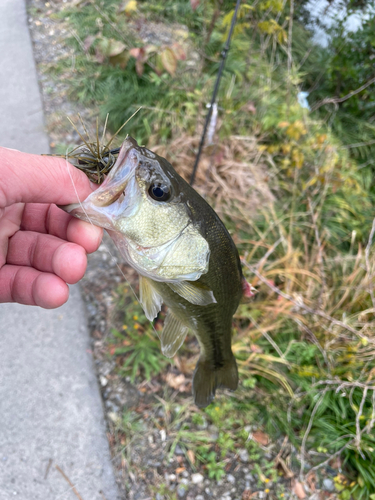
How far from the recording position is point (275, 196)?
3377 millimetres

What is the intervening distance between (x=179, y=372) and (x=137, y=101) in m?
2.83

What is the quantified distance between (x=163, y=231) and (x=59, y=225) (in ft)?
2.07

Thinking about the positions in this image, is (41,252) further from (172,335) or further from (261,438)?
(261,438)

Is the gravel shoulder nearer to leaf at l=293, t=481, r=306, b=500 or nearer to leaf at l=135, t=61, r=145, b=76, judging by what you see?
leaf at l=293, t=481, r=306, b=500

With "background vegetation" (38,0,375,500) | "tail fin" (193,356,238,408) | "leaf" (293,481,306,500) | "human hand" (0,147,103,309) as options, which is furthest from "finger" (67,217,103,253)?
"leaf" (293,481,306,500)

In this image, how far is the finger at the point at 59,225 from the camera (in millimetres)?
1329

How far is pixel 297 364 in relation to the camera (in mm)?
2434

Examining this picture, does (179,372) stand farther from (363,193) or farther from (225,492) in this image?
(363,193)

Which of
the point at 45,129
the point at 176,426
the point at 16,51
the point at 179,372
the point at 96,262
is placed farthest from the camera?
the point at 16,51

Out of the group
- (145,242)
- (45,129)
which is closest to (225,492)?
(145,242)

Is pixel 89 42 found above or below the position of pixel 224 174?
above

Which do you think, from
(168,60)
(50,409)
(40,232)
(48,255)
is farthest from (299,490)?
(168,60)

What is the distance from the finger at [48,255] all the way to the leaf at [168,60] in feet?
7.53

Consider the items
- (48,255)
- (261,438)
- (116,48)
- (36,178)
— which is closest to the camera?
(36,178)
